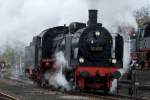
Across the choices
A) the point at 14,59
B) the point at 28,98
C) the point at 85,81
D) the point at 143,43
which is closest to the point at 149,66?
the point at 143,43

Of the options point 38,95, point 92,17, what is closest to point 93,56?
point 92,17

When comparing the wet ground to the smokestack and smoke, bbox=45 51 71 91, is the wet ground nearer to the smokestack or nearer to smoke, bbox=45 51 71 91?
smoke, bbox=45 51 71 91

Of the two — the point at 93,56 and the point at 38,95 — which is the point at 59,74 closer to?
the point at 93,56

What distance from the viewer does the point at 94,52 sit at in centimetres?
1981

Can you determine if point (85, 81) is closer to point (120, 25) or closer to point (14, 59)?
point (120, 25)

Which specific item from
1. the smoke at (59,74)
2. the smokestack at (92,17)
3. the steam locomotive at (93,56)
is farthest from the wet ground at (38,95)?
the smokestack at (92,17)

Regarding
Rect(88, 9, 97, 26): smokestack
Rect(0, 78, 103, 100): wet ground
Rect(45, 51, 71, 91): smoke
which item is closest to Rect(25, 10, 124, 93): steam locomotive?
Rect(88, 9, 97, 26): smokestack

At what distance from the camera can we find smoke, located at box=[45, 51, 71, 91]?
21.0 meters

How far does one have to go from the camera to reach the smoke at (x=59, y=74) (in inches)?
826

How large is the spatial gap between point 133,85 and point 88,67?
2.16 metres

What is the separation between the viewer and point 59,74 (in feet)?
70.5

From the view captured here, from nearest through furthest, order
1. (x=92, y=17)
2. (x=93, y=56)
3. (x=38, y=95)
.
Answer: (x=38, y=95), (x=93, y=56), (x=92, y=17)

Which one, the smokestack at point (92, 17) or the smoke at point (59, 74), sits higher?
the smokestack at point (92, 17)

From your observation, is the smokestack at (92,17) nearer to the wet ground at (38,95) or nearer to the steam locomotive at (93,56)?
the steam locomotive at (93,56)
